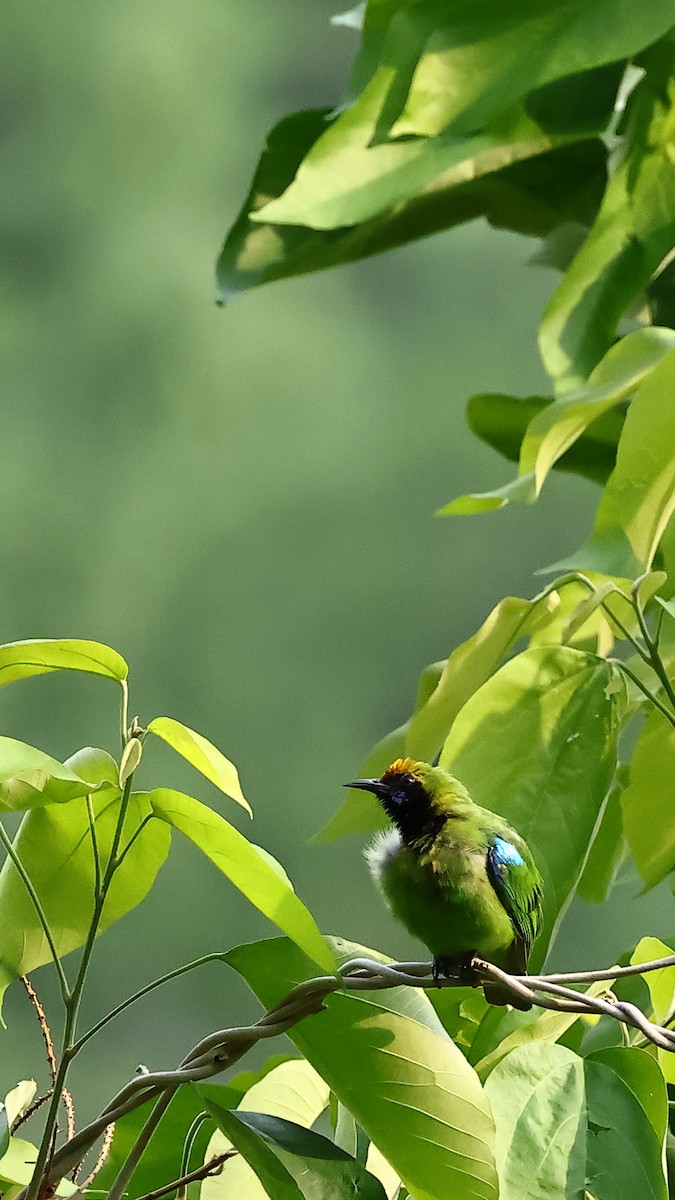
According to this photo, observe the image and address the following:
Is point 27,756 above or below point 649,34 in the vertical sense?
below

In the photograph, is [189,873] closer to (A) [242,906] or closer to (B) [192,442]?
(A) [242,906]

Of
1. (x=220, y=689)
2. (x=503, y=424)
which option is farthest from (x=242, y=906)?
(x=503, y=424)

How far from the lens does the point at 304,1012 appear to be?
16.6 inches

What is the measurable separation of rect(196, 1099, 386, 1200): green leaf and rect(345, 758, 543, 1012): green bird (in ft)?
0.26

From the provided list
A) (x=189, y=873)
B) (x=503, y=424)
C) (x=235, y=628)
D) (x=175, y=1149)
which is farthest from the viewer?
(x=235, y=628)

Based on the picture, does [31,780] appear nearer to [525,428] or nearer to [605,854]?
[605,854]

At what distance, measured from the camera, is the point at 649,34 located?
0.77 metres

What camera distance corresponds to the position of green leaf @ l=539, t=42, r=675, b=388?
850 millimetres

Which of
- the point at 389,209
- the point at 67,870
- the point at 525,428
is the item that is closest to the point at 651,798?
the point at 67,870

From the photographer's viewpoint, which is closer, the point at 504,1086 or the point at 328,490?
the point at 504,1086

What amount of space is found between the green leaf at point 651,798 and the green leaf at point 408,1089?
0.68 ft

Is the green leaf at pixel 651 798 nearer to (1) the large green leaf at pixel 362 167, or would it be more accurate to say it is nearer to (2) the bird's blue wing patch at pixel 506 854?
(2) the bird's blue wing patch at pixel 506 854

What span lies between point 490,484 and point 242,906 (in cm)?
67

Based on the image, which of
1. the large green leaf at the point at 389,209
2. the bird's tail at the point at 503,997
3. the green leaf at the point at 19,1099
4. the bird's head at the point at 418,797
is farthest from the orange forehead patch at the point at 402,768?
the large green leaf at the point at 389,209
